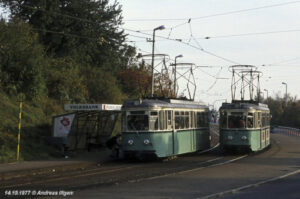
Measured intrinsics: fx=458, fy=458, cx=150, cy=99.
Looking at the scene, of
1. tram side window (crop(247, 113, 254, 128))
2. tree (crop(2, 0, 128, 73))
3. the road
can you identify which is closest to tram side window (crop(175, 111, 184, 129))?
the road

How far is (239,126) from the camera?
81.3 feet

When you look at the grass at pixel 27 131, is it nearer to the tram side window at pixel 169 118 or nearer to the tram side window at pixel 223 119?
the tram side window at pixel 169 118

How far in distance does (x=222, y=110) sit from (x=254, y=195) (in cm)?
1380

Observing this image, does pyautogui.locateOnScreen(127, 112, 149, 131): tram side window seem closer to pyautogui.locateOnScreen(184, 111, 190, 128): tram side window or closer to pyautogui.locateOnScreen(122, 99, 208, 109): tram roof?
pyautogui.locateOnScreen(122, 99, 208, 109): tram roof

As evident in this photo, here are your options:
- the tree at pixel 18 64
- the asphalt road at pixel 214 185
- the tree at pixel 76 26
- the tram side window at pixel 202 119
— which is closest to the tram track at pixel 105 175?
the asphalt road at pixel 214 185

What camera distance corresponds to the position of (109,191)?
12.1m

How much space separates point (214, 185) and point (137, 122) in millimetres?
7175

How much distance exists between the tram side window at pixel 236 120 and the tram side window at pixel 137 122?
22.4 feet

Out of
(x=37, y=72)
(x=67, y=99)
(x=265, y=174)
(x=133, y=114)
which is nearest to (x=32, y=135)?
(x=37, y=72)

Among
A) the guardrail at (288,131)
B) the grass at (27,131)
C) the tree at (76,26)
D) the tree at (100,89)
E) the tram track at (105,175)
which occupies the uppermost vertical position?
the tree at (76,26)

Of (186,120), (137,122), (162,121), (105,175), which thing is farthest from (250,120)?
(105,175)

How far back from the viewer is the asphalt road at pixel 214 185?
1170 centimetres

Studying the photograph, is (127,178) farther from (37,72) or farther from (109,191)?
(37,72)

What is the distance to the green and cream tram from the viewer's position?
2458 centimetres
